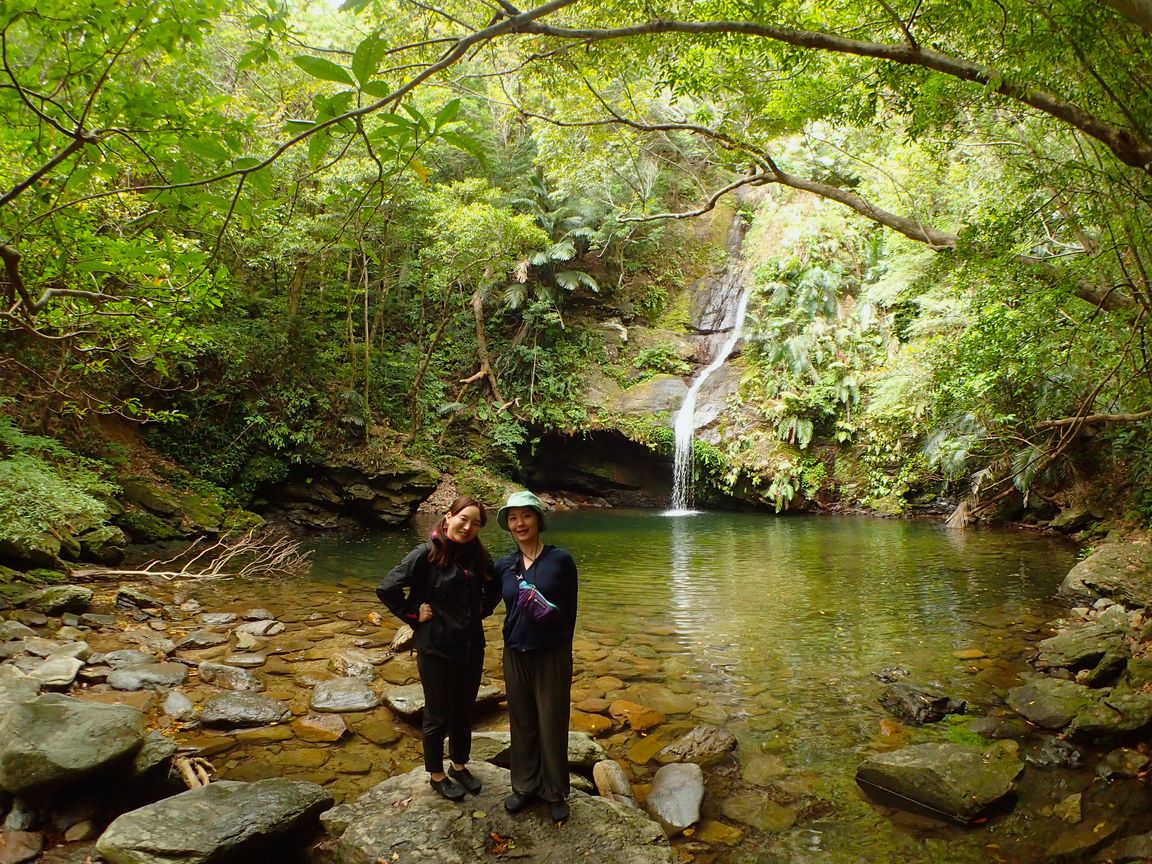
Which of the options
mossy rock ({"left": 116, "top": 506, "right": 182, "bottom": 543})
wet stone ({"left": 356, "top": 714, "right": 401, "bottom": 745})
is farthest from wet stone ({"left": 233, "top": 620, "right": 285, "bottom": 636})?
mossy rock ({"left": 116, "top": 506, "right": 182, "bottom": 543})

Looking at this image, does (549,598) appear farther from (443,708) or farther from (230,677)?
(230,677)

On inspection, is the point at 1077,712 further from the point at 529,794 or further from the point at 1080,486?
the point at 1080,486

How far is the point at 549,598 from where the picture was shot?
2920mm

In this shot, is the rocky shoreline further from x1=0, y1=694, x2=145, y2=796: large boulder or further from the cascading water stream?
the cascading water stream

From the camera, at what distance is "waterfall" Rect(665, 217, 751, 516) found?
18.9 metres

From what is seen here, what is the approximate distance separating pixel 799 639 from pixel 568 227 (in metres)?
Answer: 16.7

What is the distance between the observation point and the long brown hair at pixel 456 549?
315 cm

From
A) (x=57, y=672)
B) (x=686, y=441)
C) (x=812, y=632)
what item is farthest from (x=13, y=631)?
(x=686, y=441)

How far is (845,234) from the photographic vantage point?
19.8m

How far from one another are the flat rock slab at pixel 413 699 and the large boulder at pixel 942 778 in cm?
248

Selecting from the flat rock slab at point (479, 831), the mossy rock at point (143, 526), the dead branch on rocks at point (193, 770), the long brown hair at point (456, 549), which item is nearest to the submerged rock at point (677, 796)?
the flat rock slab at point (479, 831)

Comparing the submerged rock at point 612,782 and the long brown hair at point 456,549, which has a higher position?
the long brown hair at point 456,549

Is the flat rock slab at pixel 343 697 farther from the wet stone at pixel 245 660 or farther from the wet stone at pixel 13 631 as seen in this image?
the wet stone at pixel 13 631

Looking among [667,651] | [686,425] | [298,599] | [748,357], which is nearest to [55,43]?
[667,651]
